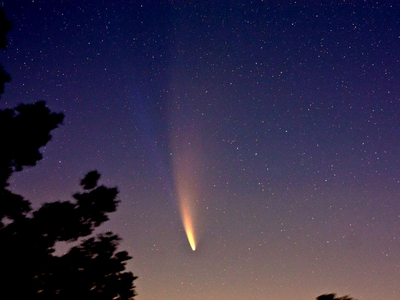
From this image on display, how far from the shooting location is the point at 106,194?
1095 cm

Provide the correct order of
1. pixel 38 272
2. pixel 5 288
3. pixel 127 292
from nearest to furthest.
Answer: pixel 5 288
pixel 38 272
pixel 127 292

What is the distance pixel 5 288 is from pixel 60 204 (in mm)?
2120

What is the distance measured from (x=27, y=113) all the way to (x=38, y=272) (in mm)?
3612

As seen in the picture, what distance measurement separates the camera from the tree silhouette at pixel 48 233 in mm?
9961

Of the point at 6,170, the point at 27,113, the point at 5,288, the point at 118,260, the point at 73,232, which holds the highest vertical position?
the point at 27,113

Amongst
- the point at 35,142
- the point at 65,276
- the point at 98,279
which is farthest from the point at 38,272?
the point at 35,142

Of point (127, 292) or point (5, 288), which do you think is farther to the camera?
point (127, 292)

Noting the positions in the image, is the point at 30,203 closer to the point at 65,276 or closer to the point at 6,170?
the point at 6,170

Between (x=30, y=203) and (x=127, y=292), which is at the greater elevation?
(x=30, y=203)

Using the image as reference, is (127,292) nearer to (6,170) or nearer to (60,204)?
(60,204)

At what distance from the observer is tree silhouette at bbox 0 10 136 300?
996 cm

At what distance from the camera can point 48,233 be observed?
1055 cm

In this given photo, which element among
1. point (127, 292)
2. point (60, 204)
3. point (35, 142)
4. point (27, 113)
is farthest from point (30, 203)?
point (127, 292)

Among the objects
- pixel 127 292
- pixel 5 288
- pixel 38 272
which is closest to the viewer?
pixel 5 288
